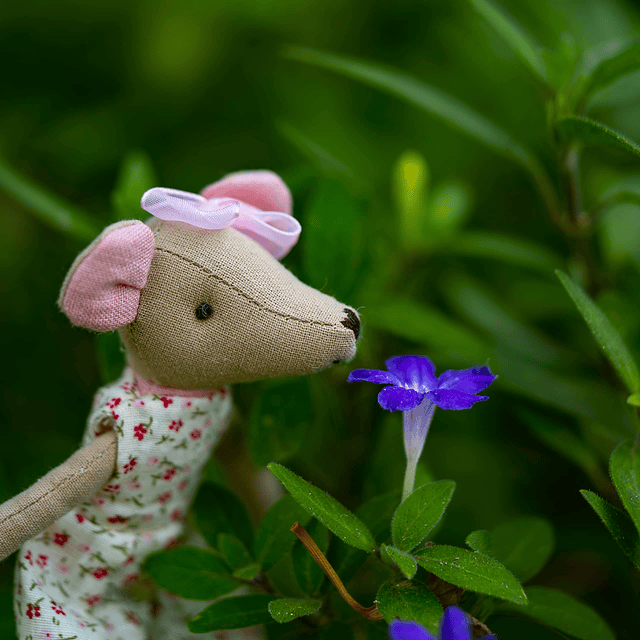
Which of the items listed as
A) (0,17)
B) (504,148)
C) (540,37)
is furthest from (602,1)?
(0,17)

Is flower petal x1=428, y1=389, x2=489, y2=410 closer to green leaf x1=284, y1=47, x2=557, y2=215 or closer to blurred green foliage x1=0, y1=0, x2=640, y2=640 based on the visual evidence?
blurred green foliage x1=0, y1=0, x2=640, y2=640

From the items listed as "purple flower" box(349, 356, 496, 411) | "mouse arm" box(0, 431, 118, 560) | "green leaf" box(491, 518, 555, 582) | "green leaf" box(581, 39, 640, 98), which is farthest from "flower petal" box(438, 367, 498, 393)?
"green leaf" box(581, 39, 640, 98)

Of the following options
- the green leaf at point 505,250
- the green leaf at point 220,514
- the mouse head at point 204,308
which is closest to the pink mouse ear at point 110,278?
the mouse head at point 204,308

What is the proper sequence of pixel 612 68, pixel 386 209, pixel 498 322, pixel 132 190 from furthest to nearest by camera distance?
pixel 386 209, pixel 498 322, pixel 132 190, pixel 612 68

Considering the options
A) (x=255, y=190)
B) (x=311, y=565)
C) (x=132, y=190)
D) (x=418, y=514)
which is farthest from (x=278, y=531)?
(x=132, y=190)

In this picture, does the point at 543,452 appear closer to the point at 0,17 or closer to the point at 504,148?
the point at 504,148

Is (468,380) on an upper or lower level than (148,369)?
upper

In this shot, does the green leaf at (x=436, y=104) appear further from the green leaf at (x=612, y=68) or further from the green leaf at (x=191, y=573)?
the green leaf at (x=191, y=573)

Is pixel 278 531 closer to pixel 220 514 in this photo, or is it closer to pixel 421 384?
pixel 220 514
